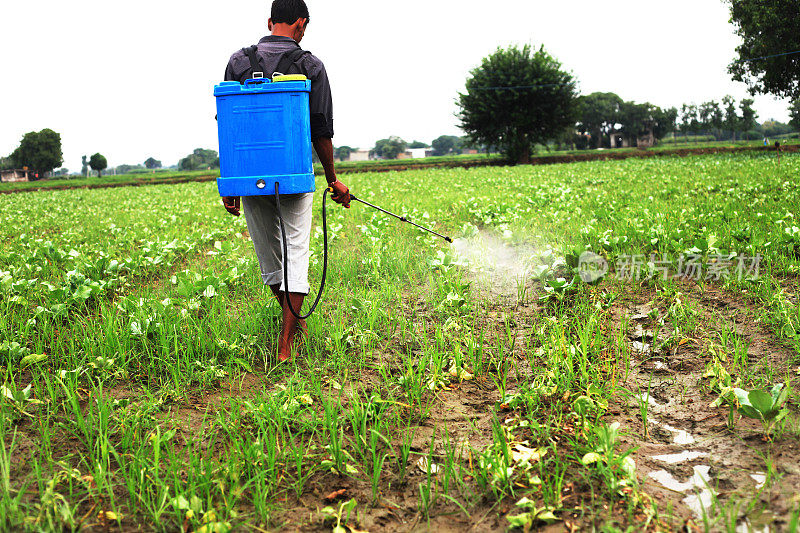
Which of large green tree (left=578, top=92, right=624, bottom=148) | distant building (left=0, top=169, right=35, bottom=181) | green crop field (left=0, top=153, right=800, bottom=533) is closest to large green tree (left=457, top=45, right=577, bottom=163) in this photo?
green crop field (left=0, top=153, right=800, bottom=533)

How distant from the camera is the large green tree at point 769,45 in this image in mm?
23641

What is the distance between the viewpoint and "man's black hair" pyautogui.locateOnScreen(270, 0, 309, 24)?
10.3ft

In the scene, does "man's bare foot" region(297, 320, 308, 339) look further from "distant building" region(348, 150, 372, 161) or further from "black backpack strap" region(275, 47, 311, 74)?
"distant building" region(348, 150, 372, 161)

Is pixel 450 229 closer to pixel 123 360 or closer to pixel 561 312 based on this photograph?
pixel 561 312

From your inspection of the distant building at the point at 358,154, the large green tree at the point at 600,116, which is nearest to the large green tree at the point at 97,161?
the distant building at the point at 358,154

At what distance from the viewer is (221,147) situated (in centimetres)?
281

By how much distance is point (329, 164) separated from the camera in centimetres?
328

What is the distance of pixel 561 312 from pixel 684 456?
1.75m

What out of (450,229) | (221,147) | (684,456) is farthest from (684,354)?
(450,229)

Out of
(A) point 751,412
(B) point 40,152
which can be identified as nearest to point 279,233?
(A) point 751,412

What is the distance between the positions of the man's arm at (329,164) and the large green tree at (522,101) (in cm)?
4173

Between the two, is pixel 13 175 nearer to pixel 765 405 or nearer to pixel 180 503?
pixel 180 503

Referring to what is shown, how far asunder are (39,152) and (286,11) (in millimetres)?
109975

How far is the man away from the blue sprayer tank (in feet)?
0.91
